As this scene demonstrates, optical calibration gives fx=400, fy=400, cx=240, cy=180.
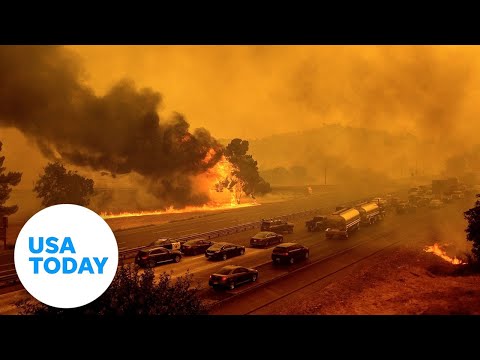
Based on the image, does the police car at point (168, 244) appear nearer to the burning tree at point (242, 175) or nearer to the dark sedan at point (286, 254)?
the dark sedan at point (286, 254)

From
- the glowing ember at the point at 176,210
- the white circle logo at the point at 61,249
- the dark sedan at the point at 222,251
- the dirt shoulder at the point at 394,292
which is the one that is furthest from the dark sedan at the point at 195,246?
the glowing ember at the point at 176,210

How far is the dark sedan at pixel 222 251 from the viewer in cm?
1767

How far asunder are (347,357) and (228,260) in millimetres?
8763

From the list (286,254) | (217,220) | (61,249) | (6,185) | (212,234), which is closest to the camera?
(61,249)

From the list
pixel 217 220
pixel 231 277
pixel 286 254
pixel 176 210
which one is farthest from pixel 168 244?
pixel 176 210

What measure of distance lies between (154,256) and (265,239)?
18.9 feet

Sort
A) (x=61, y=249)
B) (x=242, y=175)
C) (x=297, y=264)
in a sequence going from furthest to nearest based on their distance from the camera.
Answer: (x=242, y=175), (x=297, y=264), (x=61, y=249)

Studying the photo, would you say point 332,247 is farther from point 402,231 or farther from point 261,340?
point 261,340

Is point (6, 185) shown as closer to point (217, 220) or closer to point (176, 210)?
point (217, 220)

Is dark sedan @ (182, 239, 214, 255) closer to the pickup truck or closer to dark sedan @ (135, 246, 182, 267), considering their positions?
dark sedan @ (135, 246, 182, 267)

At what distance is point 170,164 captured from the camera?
33594 millimetres

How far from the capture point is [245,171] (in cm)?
2641

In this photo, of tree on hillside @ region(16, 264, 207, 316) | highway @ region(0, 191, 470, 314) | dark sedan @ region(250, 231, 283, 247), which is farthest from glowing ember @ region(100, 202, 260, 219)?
tree on hillside @ region(16, 264, 207, 316)

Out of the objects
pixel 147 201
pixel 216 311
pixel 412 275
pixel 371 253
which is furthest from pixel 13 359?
pixel 147 201
